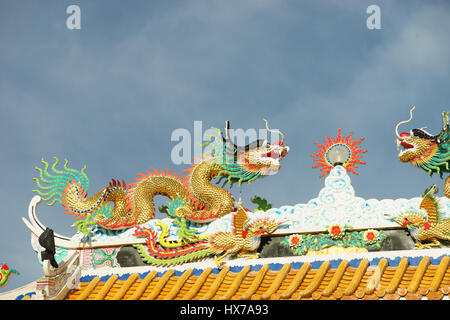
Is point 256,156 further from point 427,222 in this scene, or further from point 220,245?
point 427,222

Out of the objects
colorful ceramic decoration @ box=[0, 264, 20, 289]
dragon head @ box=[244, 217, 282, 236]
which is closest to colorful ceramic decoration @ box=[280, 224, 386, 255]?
dragon head @ box=[244, 217, 282, 236]

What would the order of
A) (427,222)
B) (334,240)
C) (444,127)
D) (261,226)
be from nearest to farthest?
1. (427,222)
2. (334,240)
3. (261,226)
4. (444,127)

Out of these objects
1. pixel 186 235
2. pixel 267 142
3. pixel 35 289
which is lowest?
pixel 35 289

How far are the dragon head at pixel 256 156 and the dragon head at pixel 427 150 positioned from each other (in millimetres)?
1986

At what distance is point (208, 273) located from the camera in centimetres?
1051

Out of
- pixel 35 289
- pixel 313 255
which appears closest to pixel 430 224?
pixel 313 255

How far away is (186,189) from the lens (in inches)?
462

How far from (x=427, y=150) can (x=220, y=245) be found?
12.0 feet

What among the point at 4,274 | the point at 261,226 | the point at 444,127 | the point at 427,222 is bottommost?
the point at 4,274

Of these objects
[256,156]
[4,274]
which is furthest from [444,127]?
[4,274]

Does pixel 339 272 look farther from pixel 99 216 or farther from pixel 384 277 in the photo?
pixel 99 216
